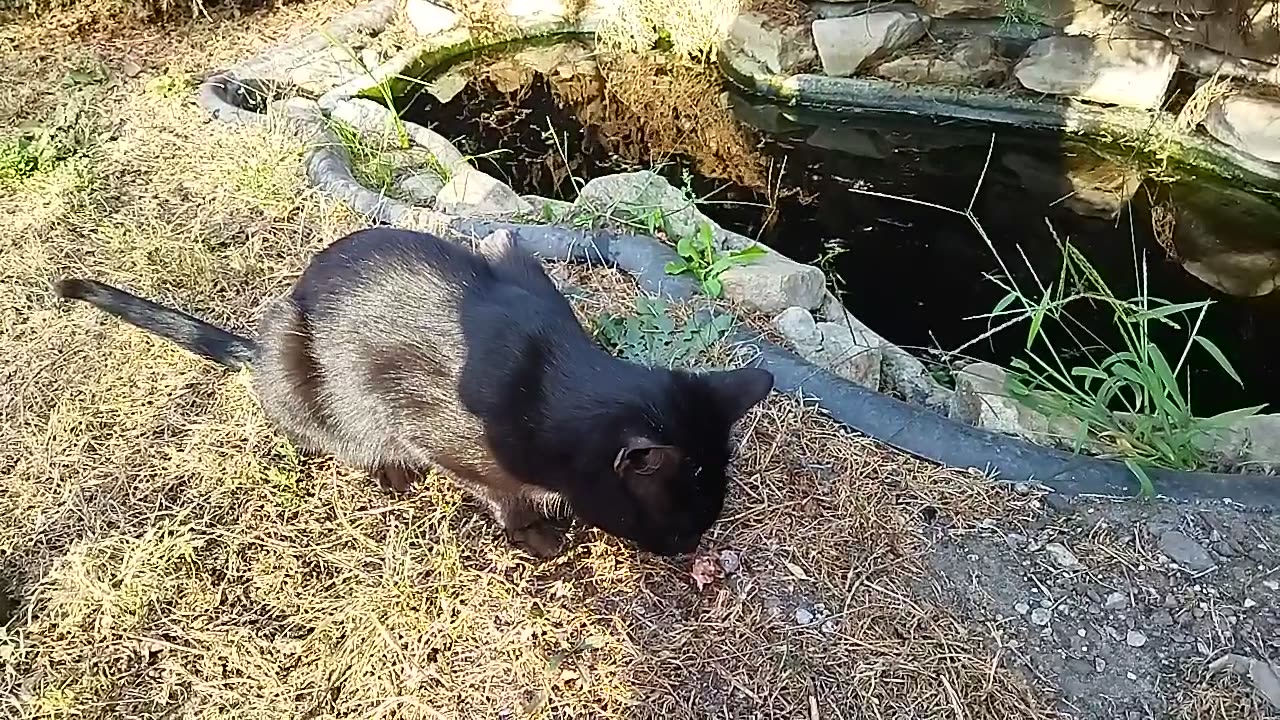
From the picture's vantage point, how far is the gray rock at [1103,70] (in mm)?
5016

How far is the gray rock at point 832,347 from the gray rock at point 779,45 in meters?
3.26

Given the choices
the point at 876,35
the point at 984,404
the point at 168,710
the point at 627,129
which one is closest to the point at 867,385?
the point at 984,404

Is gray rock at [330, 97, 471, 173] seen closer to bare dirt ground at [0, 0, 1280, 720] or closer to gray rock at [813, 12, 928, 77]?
bare dirt ground at [0, 0, 1280, 720]

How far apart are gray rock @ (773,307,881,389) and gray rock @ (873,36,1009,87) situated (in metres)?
3.14

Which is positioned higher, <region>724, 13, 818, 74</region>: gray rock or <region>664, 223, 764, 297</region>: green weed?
<region>664, 223, 764, 297</region>: green weed

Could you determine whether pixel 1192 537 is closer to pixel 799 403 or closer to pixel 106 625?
pixel 799 403

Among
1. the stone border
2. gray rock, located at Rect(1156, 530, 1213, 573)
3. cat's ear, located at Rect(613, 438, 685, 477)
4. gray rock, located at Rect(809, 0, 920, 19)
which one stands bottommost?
the stone border

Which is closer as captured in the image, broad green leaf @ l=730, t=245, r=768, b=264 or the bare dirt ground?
the bare dirt ground

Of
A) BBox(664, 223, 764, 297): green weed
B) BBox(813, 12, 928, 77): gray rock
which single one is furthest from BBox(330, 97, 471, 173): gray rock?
BBox(813, 12, 928, 77): gray rock

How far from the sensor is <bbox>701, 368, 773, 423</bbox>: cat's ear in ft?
6.08

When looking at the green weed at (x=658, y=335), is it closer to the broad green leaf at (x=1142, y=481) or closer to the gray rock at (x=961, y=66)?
the broad green leaf at (x=1142, y=481)

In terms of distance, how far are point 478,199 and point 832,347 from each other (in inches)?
58.1

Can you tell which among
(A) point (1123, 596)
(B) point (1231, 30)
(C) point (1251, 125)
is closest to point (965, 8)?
(B) point (1231, 30)

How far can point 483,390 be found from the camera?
1961 mm
